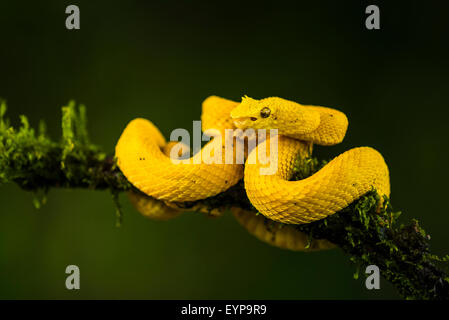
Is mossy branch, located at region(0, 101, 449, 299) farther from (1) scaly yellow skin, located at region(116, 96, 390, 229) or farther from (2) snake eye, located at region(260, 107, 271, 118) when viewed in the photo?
(2) snake eye, located at region(260, 107, 271, 118)

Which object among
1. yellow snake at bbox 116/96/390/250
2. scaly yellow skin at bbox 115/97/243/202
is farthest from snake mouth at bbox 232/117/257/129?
scaly yellow skin at bbox 115/97/243/202

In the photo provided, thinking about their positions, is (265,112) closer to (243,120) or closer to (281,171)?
(243,120)

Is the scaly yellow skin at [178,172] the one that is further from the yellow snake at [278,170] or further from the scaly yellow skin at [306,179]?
the scaly yellow skin at [306,179]

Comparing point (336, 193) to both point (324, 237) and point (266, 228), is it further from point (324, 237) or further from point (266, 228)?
point (266, 228)

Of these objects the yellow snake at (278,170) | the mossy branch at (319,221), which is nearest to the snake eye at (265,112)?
the yellow snake at (278,170)

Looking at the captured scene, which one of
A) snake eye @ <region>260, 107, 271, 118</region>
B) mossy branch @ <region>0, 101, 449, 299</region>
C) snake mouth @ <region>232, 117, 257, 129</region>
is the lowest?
mossy branch @ <region>0, 101, 449, 299</region>

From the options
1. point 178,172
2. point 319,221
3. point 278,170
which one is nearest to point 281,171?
point 278,170

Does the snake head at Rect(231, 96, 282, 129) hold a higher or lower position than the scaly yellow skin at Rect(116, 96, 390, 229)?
higher
